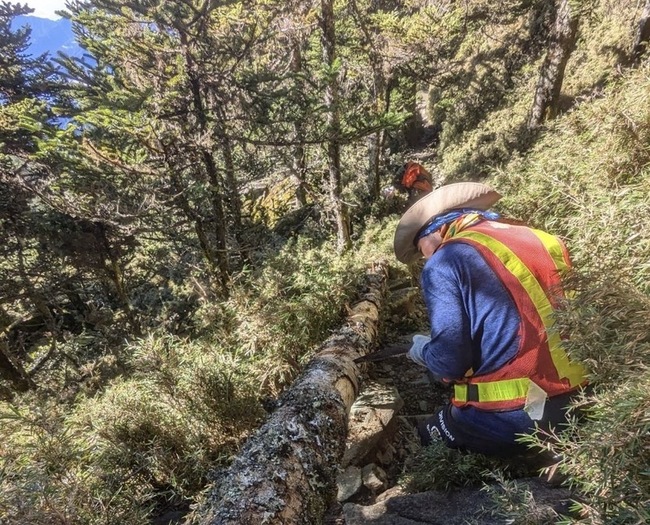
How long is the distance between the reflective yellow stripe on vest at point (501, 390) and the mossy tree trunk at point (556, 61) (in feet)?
28.9

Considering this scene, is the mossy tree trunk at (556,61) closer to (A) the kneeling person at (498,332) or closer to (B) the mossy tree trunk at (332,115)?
(B) the mossy tree trunk at (332,115)

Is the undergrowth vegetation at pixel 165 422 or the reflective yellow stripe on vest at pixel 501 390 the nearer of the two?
the reflective yellow stripe on vest at pixel 501 390

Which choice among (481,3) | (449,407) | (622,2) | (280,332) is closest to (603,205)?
(449,407)

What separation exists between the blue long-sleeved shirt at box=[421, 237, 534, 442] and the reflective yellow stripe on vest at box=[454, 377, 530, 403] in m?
0.09

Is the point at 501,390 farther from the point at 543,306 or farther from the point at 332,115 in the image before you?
the point at 332,115

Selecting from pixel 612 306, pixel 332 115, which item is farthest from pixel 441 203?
pixel 332 115

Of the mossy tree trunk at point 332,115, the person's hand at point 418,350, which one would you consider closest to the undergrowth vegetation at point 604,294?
the person's hand at point 418,350

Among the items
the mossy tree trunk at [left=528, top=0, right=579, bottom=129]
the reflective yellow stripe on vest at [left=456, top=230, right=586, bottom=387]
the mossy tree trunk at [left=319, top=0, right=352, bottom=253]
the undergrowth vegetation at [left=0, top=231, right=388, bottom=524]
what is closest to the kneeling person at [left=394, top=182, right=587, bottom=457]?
the reflective yellow stripe on vest at [left=456, top=230, right=586, bottom=387]

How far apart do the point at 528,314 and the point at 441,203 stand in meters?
1.09

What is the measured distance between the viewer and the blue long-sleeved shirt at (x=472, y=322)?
2385 mm

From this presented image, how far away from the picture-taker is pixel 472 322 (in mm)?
2516

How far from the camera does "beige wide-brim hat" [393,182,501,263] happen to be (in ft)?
9.84

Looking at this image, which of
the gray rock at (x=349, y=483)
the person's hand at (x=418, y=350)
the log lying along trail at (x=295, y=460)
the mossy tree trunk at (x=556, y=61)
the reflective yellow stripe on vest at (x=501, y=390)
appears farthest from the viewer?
the mossy tree trunk at (x=556, y=61)

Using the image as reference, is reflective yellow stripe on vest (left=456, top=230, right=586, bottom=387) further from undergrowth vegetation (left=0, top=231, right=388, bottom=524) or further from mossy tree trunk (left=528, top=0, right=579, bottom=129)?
mossy tree trunk (left=528, top=0, right=579, bottom=129)
